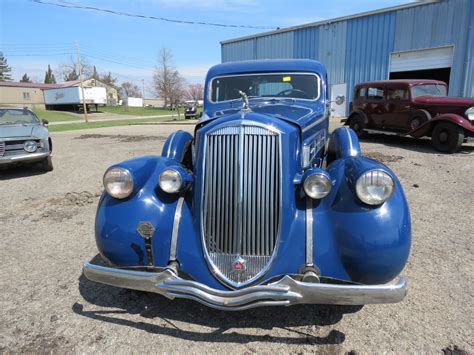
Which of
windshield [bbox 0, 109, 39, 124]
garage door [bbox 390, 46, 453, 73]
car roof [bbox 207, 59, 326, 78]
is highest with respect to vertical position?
garage door [bbox 390, 46, 453, 73]

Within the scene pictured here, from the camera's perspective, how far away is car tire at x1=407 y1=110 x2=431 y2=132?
9092 mm

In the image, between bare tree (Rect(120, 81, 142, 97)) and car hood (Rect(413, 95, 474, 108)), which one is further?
bare tree (Rect(120, 81, 142, 97))

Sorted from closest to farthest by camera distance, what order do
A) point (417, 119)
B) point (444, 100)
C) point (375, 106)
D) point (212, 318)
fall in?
point (212, 318), point (444, 100), point (417, 119), point (375, 106)

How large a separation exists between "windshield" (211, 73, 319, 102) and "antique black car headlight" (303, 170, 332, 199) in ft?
6.52

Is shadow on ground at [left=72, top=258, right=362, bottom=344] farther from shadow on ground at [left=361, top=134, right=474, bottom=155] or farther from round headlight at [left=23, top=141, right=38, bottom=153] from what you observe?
shadow on ground at [left=361, top=134, right=474, bottom=155]

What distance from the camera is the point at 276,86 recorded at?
411cm

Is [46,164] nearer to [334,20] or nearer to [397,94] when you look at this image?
[397,94]

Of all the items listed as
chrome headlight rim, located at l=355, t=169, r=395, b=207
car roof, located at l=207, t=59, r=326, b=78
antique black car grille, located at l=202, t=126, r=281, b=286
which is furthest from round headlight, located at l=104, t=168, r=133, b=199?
car roof, located at l=207, t=59, r=326, b=78

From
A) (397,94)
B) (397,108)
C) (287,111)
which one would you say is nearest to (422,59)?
(397,94)

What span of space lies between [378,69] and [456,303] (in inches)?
649

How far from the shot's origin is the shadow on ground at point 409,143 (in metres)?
9.16

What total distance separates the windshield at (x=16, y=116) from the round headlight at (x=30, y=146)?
99 cm

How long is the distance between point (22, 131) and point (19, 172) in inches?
49.3

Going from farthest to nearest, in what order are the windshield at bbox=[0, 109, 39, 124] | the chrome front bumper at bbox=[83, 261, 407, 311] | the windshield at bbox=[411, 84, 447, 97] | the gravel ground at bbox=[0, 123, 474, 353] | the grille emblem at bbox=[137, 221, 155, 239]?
the windshield at bbox=[411, 84, 447, 97]
the windshield at bbox=[0, 109, 39, 124]
the grille emblem at bbox=[137, 221, 155, 239]
the gravel ground at bbox=[0, 123, 474, 353]
the chrome front bumper at bbox=[83, 261, 407, 311]
